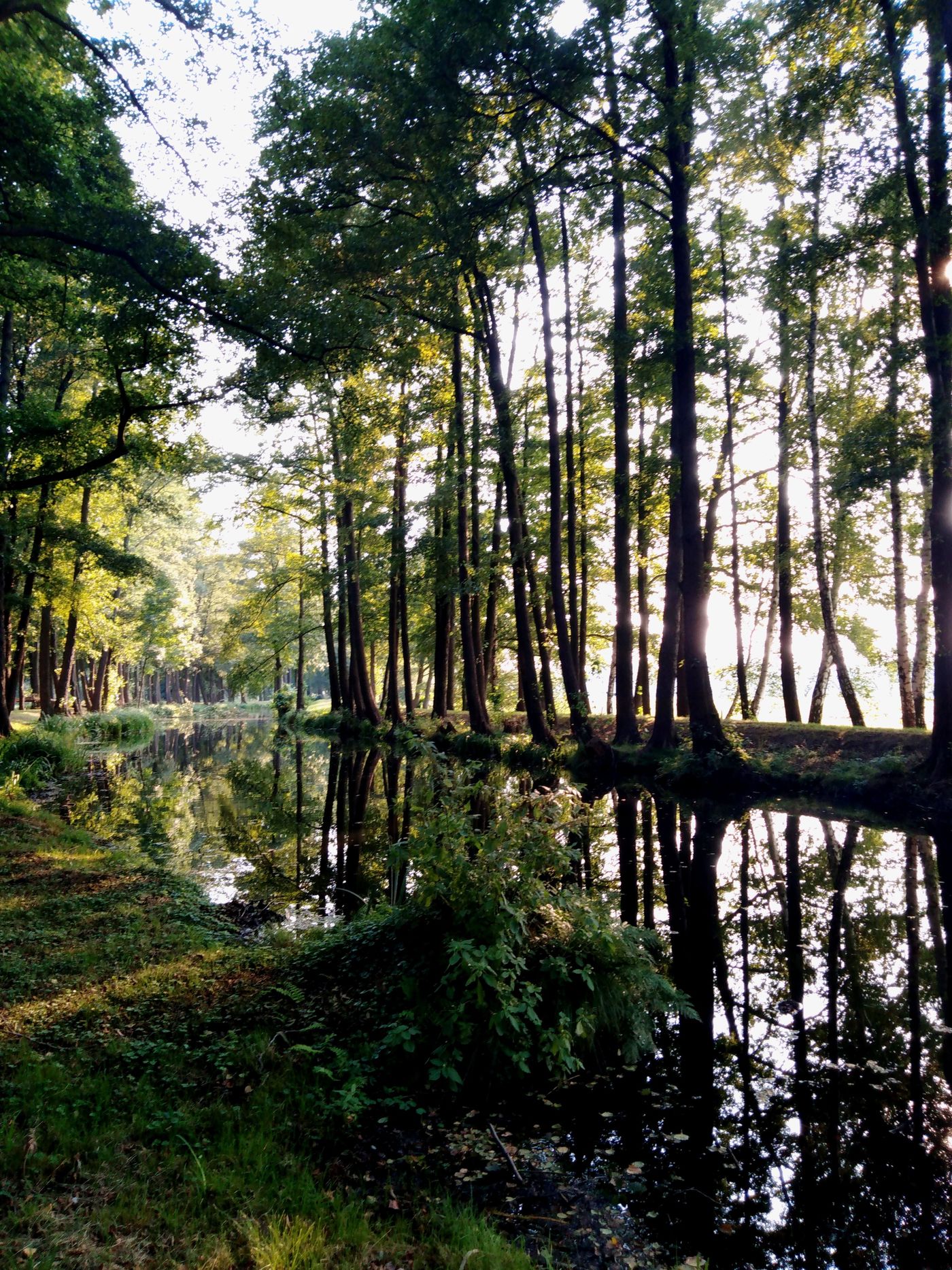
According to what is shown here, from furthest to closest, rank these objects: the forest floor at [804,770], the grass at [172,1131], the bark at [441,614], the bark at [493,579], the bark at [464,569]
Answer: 1. the bark at [441,614]
2. the bark at [493,579]
3. the bark at [464,569]
4. the forest floor at [804,770]
5. the grass at [172,1131]

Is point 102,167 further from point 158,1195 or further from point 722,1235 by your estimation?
point 722,1235

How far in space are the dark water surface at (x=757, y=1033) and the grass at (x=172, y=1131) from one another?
37.8 inches

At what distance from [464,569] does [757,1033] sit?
15724 mm

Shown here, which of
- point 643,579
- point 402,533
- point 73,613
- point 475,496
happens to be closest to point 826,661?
point 643,579

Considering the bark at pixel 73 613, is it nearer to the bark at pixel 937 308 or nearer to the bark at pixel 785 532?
the bark at pixel 785 532

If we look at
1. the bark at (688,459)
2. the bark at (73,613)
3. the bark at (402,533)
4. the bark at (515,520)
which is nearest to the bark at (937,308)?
the bark at (688,459)

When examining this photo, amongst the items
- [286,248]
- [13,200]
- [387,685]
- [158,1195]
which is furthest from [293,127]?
[387,685]

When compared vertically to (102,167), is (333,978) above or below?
below

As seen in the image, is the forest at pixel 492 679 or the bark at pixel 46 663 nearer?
the forest at pixel 492 679

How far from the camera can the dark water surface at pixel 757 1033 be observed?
321 cm

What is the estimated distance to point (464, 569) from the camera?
19797mm

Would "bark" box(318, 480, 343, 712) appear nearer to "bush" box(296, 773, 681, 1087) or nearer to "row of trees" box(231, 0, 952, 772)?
"row of trees" box(231, 0, 952, 772)

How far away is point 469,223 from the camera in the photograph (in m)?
11.8

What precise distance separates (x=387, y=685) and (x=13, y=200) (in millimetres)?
20850
